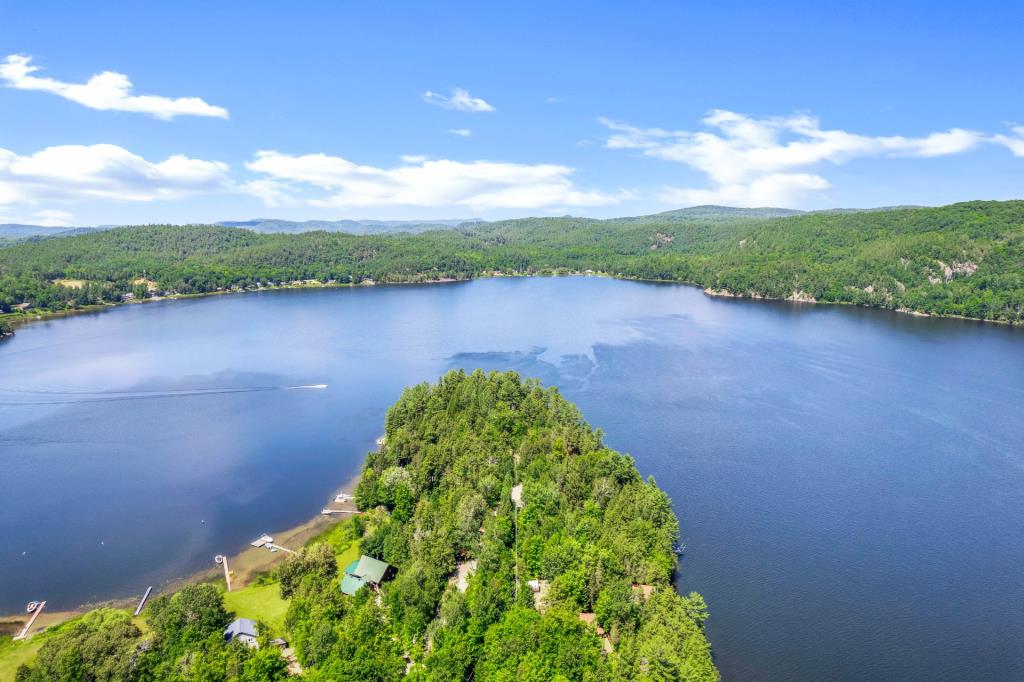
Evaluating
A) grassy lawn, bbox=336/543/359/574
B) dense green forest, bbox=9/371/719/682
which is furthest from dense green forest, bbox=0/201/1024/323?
grassy lawn, bbox=336/543/359/574

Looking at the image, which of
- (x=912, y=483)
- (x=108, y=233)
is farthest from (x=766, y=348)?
(x=108, y=233)

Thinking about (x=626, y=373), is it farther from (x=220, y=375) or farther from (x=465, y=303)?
(x=465, y=303)

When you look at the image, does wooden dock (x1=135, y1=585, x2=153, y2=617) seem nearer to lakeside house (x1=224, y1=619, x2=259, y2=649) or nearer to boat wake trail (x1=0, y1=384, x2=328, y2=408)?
lakeside house (x1=224, y1=619, x2=259, y2=649)

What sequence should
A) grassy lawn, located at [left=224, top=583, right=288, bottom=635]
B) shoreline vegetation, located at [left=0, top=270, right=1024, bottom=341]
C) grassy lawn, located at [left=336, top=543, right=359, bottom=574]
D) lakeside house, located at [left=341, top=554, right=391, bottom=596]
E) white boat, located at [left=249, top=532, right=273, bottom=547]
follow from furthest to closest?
shoreline vegetation, located at [left=0, top=270, right=1024, bottom=341], white boat, located at [left=249, top=532, right=273, bottom=547], grassy lawn, located at [left=336, top=543, right=359, bottom=574], lakeside house, located at [left=341, top=554, right=391, bottom=596], grassy lawn, located at [left=224, top=583, right=288, bottom=635]

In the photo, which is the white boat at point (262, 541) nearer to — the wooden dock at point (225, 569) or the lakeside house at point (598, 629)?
the wooden dock at point (225, 569)

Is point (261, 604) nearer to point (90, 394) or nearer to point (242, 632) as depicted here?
point (242, 632)

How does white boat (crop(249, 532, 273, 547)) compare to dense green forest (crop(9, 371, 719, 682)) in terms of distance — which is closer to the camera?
dense green forest (crop(9, 371, 719, 682))
